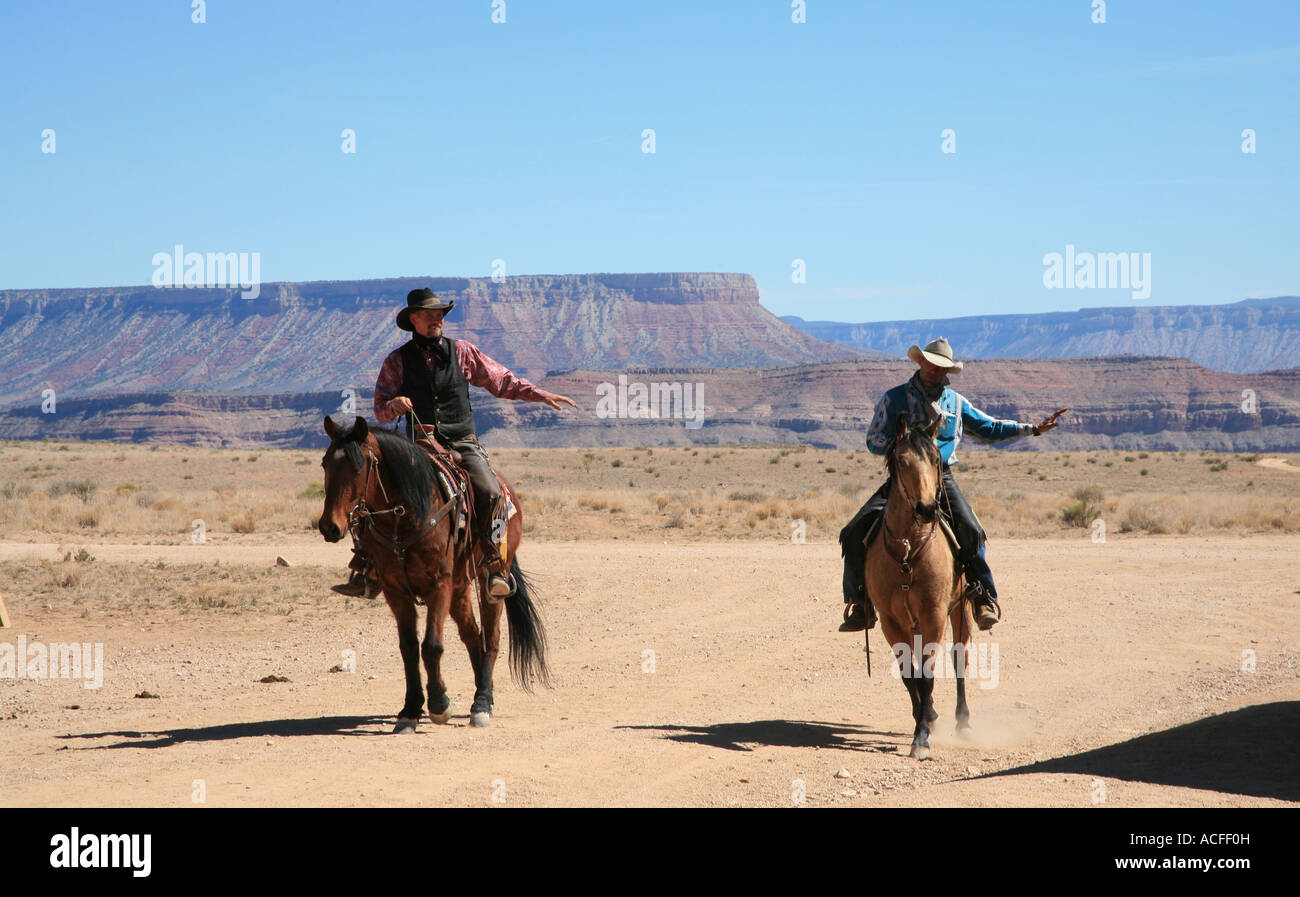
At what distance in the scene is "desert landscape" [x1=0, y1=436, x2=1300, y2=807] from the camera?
7.45 metres

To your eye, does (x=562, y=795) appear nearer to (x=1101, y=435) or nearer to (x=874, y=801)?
(x=874, y=801)

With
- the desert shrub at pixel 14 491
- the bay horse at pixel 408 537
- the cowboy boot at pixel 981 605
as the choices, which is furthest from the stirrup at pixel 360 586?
the desert shrub at pixel 14 491

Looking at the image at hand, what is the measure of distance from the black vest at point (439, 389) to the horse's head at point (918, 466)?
10.9 feet

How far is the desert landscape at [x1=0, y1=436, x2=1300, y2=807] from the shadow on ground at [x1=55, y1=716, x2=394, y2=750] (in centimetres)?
4

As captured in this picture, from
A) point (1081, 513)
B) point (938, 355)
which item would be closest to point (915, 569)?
point (938, 355)

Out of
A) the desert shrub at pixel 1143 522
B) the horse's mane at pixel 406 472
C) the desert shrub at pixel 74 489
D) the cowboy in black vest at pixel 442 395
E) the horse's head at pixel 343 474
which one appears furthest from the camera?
the desert shrub at pixel 74 489

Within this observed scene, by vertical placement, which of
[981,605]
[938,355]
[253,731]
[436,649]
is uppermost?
[938,355]

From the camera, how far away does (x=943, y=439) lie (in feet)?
30.4

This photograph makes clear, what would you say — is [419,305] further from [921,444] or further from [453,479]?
[921,444]

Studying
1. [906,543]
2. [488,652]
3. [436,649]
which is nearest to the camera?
[906,543]

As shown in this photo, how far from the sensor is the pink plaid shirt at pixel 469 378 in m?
9.53

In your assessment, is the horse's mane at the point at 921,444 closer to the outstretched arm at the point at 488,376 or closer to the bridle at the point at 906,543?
the bridle at the point at 906,543

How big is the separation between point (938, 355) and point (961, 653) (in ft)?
7.49

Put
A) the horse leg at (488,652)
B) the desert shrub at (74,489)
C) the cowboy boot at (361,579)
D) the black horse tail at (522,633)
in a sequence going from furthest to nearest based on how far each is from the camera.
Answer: the desert shrub at (74,489) → the black horse tail at (522,633) → the horse leg at (488,652) → the cowboy boot at (361,579)
